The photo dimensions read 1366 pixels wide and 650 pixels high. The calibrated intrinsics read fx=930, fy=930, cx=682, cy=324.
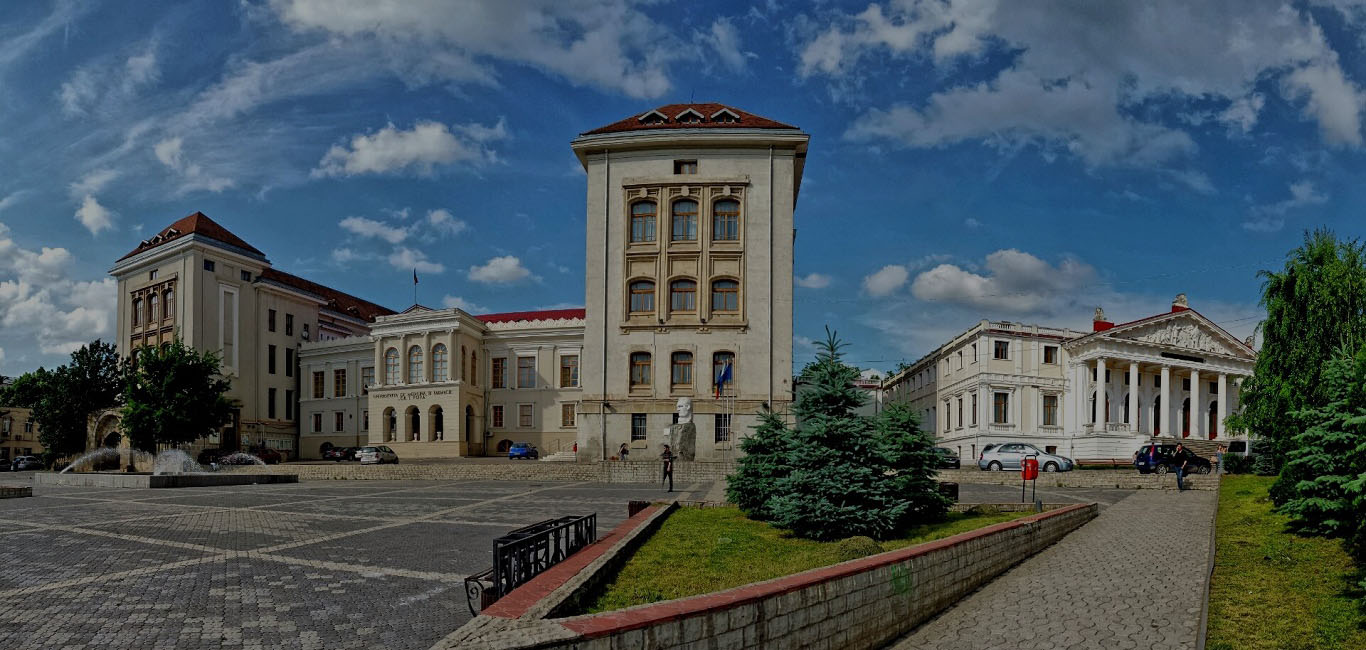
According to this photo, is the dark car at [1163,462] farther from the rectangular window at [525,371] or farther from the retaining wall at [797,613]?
the rectangular window at [525,371]

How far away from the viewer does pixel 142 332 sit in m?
71.5

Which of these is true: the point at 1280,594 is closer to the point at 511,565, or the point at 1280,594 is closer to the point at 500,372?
the point at 511,565

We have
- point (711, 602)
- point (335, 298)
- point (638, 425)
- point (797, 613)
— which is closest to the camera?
point (711, 602)

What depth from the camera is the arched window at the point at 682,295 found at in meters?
48.2

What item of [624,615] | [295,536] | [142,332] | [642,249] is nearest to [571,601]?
[624,615]

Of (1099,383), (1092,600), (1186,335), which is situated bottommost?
(1092,600)

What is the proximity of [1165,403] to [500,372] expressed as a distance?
45628 mm

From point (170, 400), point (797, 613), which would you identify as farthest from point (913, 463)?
point (170, 400)

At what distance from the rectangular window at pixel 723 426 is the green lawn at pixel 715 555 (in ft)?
88.3

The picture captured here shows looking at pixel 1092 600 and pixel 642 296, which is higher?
pixel 642 296

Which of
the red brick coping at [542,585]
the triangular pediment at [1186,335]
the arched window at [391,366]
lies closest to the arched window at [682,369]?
the arched window at [391,366]

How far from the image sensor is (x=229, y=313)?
69812 mm

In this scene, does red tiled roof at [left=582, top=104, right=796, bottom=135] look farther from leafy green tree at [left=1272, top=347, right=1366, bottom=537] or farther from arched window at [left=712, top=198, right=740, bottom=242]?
leafy green tree at [left=1272, top=347, right=1366, bottom=537]

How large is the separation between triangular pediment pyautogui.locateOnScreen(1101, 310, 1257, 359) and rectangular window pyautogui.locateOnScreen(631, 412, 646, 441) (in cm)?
3373
